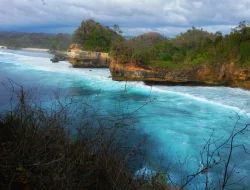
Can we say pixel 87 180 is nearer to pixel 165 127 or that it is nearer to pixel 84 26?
pixel 165 127

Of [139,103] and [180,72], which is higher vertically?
[180,72]

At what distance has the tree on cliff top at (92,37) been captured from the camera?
4684 centimetres

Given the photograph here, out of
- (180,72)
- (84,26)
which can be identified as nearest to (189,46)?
(180,72)

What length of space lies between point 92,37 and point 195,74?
82.7 ft

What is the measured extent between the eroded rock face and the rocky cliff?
52.0 ft

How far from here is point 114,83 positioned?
29750 mm

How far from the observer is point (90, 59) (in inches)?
1820

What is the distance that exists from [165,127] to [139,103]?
5668 millimetres

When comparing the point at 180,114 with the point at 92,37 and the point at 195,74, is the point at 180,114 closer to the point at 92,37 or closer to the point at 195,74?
the point at 195,74

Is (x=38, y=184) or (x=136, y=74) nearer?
(x=38, y=184)

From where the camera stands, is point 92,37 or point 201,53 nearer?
point 201,53

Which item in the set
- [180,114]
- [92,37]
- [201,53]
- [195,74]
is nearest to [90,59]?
[92,37]

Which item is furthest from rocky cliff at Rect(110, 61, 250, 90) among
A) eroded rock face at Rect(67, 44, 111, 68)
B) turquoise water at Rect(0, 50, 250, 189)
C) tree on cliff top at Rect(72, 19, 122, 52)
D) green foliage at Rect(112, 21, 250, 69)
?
tree on cliff top at Rect(72, 19, 122, 52)

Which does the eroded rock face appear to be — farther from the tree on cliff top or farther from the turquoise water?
the turquoise water
